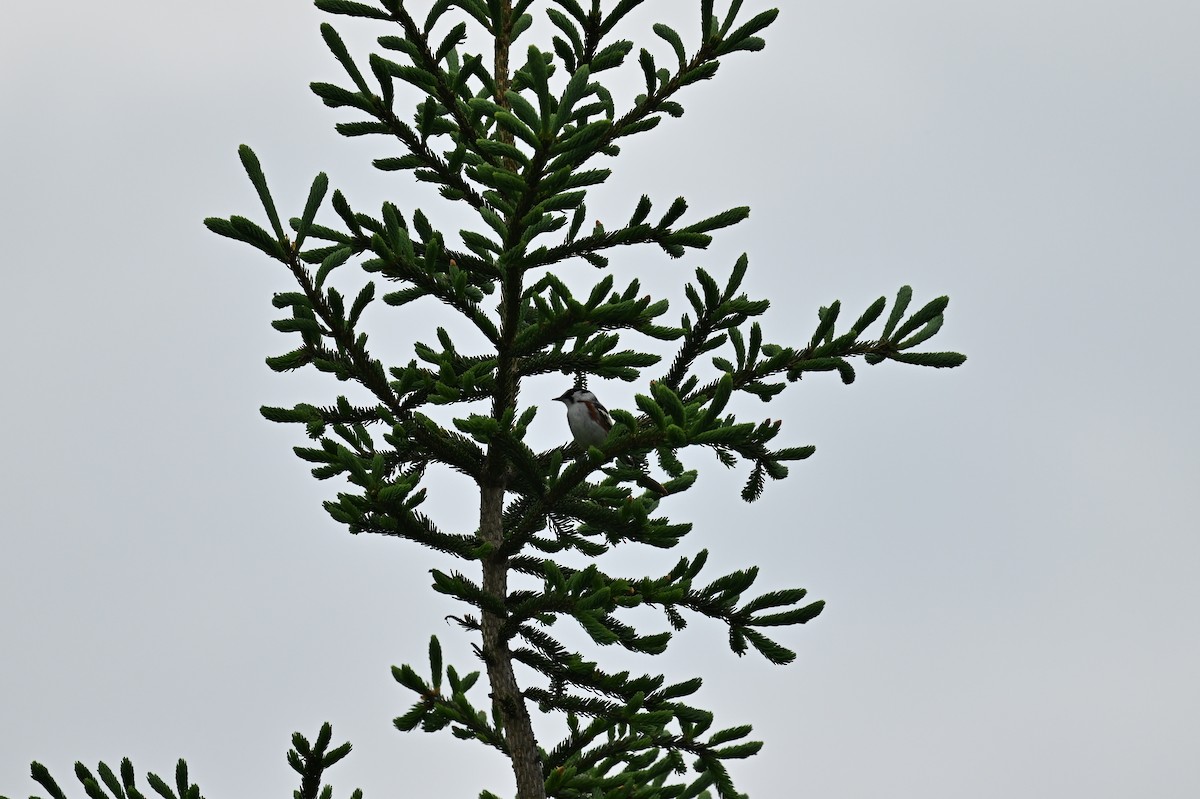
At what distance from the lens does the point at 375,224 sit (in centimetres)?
753

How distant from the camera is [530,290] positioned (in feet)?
23.5

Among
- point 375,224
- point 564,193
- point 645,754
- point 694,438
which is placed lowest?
point 645,754

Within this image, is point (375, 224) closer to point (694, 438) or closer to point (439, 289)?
point (439, 289)

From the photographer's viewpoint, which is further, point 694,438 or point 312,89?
point 312,89

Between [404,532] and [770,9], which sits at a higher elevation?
[770,9]

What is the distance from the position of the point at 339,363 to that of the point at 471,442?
101cm

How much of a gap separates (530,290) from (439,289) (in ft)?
1.91

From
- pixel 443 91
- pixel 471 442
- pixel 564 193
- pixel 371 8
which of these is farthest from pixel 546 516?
pixel 371 8

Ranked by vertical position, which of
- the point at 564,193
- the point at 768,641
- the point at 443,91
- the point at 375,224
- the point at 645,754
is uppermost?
the point at 443,91

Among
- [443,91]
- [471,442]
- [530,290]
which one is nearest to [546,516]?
[471,442]

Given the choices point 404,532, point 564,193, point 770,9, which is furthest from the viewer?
point 770,9

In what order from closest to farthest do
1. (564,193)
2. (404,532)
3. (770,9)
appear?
1. (564,193)
2. (404,532)
3. (770,9)

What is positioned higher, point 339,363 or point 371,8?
point 371,8

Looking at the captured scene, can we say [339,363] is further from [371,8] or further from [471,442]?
[371,8]
